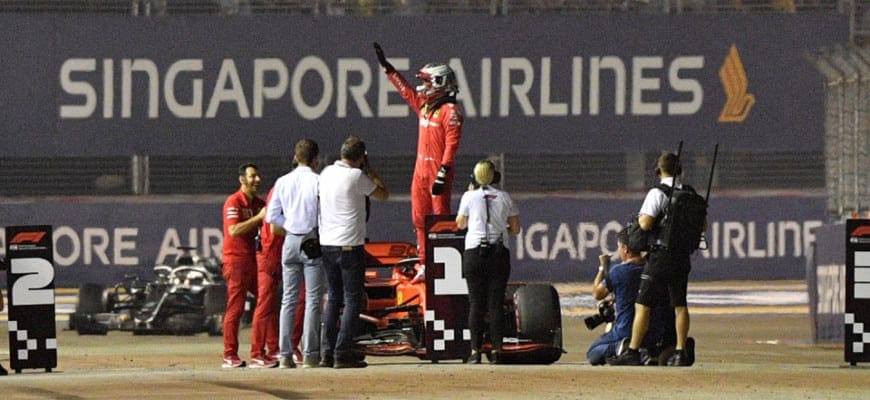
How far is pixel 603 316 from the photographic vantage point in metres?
17.0

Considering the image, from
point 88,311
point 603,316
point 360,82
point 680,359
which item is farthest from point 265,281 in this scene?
point 360,82

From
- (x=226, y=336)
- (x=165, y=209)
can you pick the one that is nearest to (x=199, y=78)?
(x=165, y=209)

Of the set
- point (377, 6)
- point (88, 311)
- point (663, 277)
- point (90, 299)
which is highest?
point (377, 6)

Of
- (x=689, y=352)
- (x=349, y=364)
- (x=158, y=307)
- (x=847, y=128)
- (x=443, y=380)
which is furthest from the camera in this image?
(x=847, y=128)

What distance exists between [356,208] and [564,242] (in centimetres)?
1334

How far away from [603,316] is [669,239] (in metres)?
1.57

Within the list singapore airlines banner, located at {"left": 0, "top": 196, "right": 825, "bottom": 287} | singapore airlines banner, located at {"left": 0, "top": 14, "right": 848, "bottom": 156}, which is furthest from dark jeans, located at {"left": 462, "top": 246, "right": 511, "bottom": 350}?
singapore airlines banner, located at {"left": 0, "top": 14, "right": 848, "bottom": 156}

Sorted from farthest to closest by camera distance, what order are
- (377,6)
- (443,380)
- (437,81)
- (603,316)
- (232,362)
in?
1. (377,6)
2. (603,316)
3. (437,81)
4. (232,362)
5. (443,380)

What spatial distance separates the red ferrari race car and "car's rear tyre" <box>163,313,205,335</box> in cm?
696

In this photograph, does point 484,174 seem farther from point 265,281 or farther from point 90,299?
point 90,299

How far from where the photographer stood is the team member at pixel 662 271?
15.6 meters

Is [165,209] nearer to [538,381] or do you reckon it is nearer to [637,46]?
[637,46]

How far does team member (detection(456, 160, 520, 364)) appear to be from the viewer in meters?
15.8

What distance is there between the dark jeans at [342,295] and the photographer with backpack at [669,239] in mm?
2019
